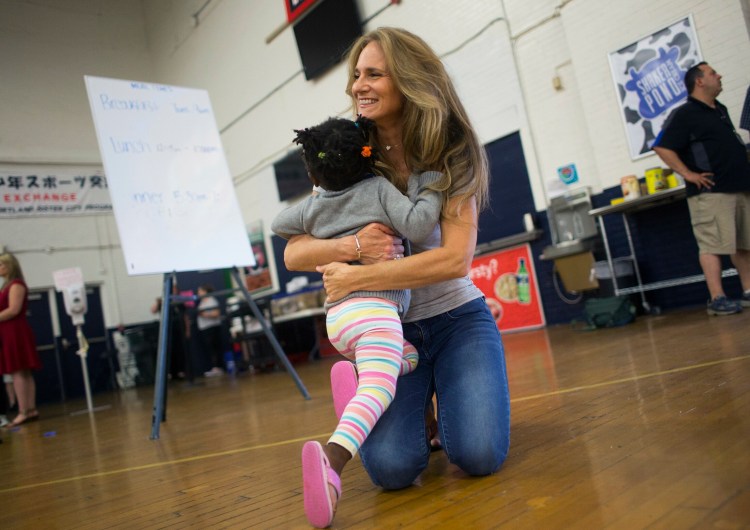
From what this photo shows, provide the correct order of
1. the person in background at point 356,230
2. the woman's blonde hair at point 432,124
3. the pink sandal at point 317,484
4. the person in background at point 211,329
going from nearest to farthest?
the pink sandal at point 317,484, the person in background at point 356,230, the woman's blonde hair at point 432,124, the person in background at point 211,329

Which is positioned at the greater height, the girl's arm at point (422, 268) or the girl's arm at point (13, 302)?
the girl's arm at point (13, 302)

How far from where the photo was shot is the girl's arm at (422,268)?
4.70 ft

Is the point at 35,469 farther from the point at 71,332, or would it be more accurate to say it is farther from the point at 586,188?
the point at 71,332

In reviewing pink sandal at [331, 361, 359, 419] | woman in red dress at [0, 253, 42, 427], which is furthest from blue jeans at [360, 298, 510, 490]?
woman in red dress at [0, 253, 42, 427]

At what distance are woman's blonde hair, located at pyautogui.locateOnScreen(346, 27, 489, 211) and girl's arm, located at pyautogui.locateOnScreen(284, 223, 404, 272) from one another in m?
0.18

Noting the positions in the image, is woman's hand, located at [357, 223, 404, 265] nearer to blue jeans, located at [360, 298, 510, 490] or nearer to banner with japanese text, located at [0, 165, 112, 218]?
blue jeans, located at [360, 298, 510, 490]

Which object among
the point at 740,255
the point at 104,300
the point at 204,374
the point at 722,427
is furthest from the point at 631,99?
the point at 104,300

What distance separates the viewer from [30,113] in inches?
417

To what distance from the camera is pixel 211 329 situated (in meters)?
8.87

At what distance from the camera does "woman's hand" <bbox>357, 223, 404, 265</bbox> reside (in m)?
1.47

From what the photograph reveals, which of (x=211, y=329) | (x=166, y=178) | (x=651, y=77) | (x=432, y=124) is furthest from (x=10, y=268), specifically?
(x=651, y=77)

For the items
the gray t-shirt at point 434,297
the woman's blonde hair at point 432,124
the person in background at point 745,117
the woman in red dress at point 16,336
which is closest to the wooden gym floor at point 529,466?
the gray t-shirt at point 434,297

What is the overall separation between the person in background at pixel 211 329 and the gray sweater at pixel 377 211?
722cm

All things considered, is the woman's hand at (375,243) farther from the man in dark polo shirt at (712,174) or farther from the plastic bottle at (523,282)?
the plastic bottle at (523,282)
